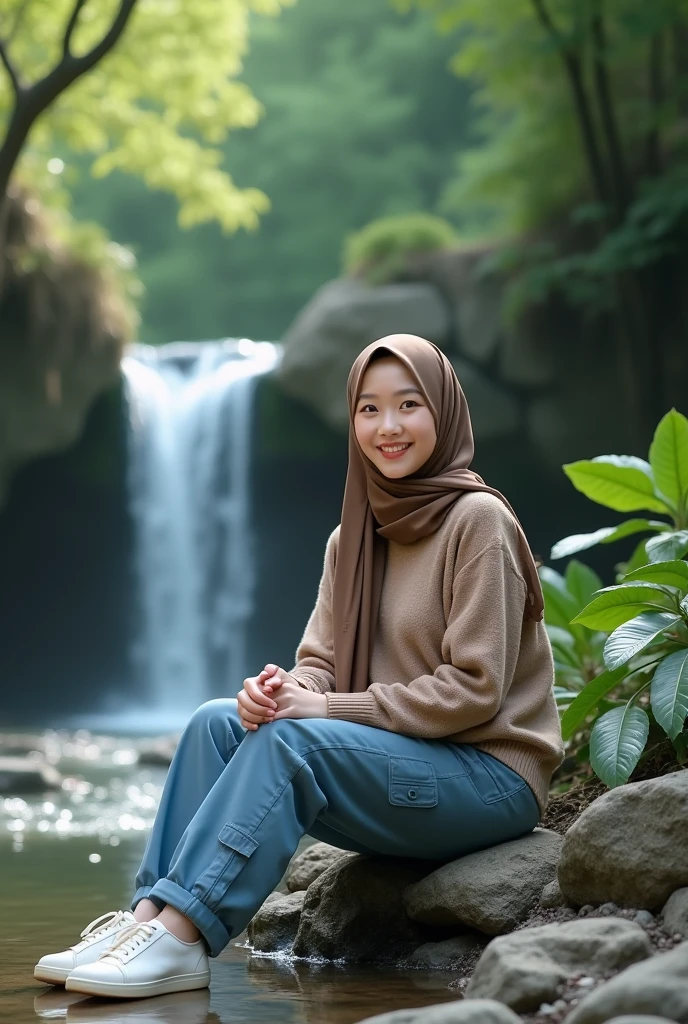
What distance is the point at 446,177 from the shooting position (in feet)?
71.9

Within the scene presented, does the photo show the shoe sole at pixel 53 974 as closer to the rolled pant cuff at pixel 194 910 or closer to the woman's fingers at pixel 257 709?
the rolled pant cuff at pixel 194 910

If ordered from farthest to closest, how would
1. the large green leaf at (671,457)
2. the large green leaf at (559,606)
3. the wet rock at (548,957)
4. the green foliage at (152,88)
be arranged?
the green foliage at (152,88) → the large green leaf at (559,606) → the large green leaf at (671,457) → the wet rock at (548,957)

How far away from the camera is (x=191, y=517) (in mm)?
13398

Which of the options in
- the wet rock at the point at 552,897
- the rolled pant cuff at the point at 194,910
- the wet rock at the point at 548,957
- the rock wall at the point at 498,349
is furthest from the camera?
the rock wall at the point at 498,349

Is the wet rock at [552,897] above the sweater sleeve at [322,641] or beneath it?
beneath

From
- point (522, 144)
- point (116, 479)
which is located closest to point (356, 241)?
point (522, 144)

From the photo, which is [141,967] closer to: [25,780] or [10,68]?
[25,780]

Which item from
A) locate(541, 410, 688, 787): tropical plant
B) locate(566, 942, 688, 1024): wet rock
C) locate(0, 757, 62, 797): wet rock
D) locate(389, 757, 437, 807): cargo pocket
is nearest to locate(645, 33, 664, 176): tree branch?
locate(0, 757, 62, 797): wet rock

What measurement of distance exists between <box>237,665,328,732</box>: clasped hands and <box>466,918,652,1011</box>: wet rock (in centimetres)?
61

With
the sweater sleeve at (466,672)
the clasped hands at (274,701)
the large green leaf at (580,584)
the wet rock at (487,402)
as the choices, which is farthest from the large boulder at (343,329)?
the clasped hands at (274,701)

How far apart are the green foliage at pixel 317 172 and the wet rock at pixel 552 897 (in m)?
19.6

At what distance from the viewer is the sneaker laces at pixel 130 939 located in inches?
93.5

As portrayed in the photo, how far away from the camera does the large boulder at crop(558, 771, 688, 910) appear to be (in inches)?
96.4

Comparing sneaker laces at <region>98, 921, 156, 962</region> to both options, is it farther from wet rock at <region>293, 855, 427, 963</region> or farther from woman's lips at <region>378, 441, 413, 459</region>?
woman's lips at <region>378, 441, 413, 459</region>
